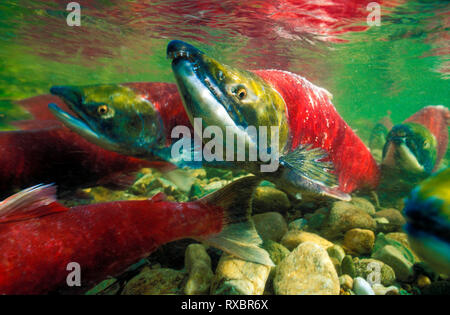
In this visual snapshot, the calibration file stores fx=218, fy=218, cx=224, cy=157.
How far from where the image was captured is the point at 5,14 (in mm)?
10875

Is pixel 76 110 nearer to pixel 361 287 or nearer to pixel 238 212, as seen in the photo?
pixel 238 212

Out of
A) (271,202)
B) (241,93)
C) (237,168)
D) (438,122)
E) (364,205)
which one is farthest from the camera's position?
(438,122)

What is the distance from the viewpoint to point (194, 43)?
14.1 m

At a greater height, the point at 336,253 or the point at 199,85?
the point at 199,85

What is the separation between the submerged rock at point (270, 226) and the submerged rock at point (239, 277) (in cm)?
60

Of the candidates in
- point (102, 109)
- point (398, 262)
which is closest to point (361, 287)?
point (398, 262)

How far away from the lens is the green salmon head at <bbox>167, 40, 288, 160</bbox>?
4.97 ft

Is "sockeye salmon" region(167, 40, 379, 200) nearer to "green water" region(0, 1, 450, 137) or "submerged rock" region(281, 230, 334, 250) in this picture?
"submerged rock" region(281, 230, 334, 250)

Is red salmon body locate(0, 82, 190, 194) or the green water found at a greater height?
the green water

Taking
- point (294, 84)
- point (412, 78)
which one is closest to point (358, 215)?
point (294, 84)

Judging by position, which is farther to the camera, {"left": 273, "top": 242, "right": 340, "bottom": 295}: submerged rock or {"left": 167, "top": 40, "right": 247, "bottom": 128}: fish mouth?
{"left": 273, "top": 242, "right": 340, "bottom": 295}: submerged rock

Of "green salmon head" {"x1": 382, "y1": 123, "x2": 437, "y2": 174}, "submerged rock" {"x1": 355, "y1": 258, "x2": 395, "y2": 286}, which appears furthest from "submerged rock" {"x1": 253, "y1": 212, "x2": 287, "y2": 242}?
"green salmon head" {"x1": 382, "y1": 123, "x2": 437, "y2": 174}

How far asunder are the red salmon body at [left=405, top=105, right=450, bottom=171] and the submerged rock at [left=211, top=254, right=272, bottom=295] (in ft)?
21.8

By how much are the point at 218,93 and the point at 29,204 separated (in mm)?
1868
